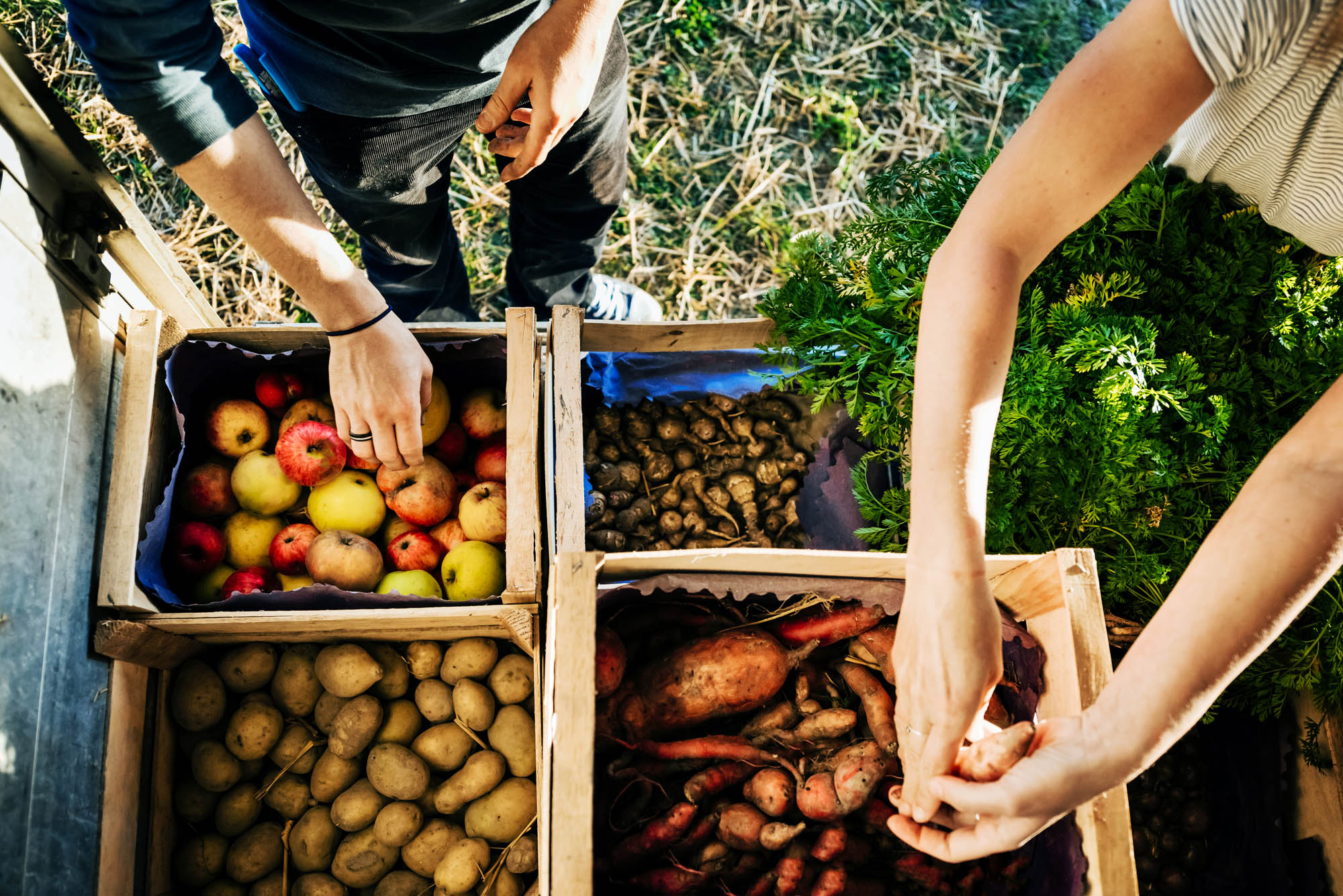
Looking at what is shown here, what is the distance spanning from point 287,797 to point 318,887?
265mm

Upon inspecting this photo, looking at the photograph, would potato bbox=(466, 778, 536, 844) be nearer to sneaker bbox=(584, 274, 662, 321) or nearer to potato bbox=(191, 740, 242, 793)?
potato bbox=(191, 740, 242, 793)

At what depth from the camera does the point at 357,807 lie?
2166 mm

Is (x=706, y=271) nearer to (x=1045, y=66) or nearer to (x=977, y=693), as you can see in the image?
(x=1045, y=66)

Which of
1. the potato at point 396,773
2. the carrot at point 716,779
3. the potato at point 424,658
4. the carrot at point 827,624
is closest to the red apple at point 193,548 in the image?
the potato at point 424,658

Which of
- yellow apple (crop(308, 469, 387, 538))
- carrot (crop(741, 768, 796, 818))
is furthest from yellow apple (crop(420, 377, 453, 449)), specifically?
carrot (crop(741, 768, 796, 818))

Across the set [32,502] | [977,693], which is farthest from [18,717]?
[977,693]

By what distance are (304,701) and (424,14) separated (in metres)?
1.90

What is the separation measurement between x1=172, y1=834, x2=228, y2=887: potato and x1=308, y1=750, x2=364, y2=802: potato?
0.29 meters

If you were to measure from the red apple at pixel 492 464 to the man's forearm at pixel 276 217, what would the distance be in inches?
27.0

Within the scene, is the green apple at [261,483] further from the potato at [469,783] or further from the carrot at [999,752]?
the carrot at [999,752]

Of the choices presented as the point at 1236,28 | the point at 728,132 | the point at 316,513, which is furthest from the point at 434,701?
the point at 728,132

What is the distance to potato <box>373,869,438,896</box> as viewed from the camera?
217cm

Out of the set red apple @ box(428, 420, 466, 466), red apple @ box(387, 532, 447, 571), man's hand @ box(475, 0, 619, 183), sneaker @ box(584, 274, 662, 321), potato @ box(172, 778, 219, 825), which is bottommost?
potato @ box(172, 778, 219, 825)

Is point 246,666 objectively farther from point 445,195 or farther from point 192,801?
point 445,195
